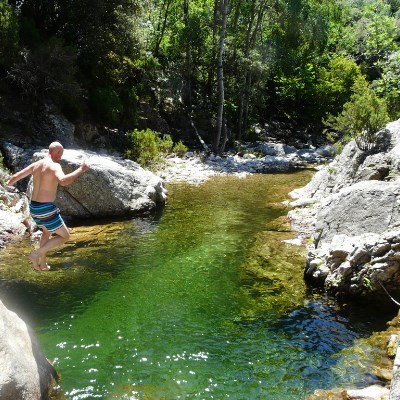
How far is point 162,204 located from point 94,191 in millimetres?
2865

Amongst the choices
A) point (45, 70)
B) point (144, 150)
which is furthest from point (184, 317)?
point (45, 70)

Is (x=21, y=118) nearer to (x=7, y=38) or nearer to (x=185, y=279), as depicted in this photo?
(x=7, y=38)

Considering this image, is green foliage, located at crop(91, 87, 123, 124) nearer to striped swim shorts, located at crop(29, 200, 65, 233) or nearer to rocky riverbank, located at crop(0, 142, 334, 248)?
rocky riverbank, located at crop(0, 142, 334, 248)

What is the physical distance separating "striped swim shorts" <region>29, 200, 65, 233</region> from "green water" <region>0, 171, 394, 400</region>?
5.39 feet

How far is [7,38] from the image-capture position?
17.2m

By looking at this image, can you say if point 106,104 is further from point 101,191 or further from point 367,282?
point 367,282

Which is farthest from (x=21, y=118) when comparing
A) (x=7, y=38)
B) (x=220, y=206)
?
(x=220, y=206)

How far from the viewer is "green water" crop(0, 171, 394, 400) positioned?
232 inches

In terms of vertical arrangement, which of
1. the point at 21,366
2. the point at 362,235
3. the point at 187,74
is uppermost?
the point at 187,74

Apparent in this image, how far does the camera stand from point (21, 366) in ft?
15.6

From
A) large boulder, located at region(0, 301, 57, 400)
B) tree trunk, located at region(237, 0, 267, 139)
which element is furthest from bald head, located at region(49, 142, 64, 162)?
tree trunk, located at region(237, 0, 267, 139)

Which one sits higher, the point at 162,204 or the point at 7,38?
the point at 7,38

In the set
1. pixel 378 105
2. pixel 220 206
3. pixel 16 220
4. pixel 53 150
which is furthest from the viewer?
pixel 220 206

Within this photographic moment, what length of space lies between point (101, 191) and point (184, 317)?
6.74 meters
